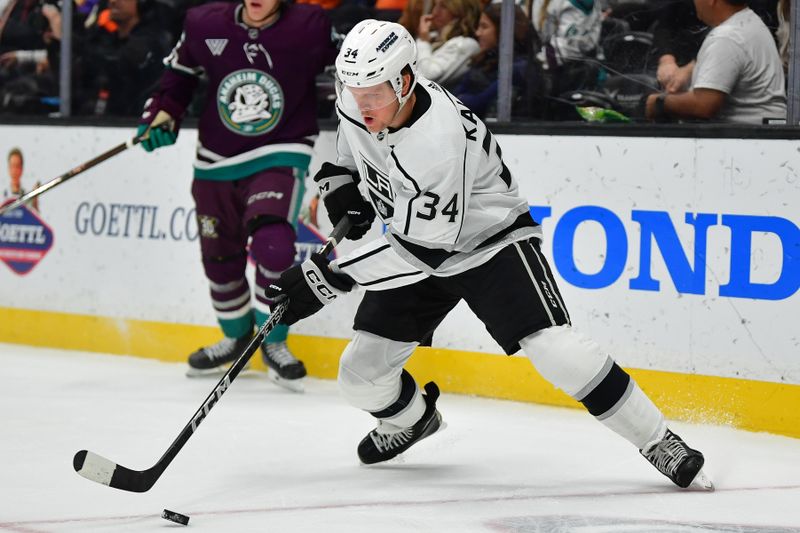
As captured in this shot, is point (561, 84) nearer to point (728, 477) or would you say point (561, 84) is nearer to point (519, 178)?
point (519, 178)

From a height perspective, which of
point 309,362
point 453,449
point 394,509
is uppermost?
point 394,509

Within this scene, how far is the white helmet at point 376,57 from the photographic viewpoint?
257cm

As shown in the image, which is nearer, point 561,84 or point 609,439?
point 609,439

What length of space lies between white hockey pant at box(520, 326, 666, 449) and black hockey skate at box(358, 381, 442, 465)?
39 centimetres

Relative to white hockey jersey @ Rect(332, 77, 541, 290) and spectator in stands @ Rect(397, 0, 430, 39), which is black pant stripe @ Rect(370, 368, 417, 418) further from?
spectator in stands @ Rect(397, 0, 430, 39)

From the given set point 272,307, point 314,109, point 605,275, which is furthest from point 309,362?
point 272,307

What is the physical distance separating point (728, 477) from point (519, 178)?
4.38 ft

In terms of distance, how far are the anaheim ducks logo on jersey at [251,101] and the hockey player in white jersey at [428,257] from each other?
4.24ft

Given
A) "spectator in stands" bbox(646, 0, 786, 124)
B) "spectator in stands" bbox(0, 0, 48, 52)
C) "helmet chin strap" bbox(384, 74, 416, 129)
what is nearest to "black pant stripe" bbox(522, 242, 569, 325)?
"helmet chin strap" bbox(384, 74, 416, 129)

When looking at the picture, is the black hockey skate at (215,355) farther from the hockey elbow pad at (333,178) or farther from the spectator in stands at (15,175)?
the hockey elbow pad at (333,178)

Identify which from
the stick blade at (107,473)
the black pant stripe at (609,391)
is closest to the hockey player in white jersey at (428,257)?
the black pant stripe at (609,391)

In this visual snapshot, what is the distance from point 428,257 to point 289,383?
1.51 meters

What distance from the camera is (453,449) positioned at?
132 inches

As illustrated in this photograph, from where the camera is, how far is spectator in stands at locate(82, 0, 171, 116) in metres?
4.92
